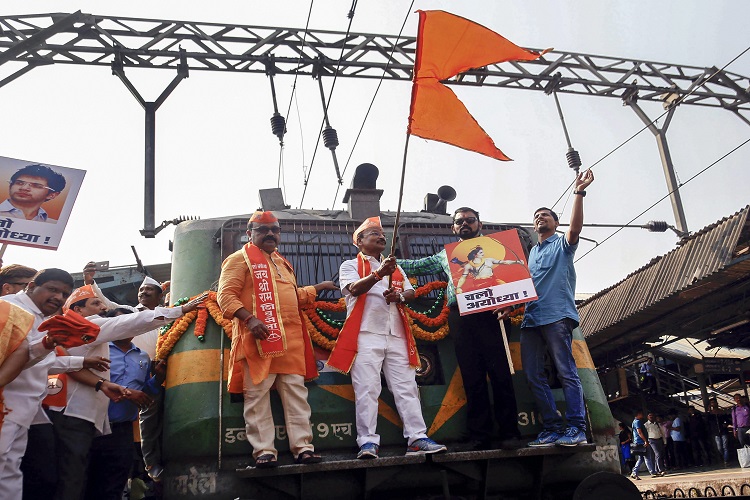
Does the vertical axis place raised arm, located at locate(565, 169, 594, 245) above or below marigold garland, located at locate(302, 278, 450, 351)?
above

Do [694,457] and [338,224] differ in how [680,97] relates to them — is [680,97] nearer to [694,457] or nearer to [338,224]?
[694,457]

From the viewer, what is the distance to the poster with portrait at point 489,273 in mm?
5320

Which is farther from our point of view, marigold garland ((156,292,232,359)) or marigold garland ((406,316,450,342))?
marigold garland ((406,316,450,342))

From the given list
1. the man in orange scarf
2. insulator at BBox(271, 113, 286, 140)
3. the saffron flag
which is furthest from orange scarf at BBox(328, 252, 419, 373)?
insulator at BBox(271, 113, 286, 140)

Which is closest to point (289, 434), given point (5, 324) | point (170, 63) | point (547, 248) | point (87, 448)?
point (87, 448)

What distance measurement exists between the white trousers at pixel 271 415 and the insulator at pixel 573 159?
11047 mm

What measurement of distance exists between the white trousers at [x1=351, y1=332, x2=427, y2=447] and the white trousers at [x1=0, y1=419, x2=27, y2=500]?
211cm

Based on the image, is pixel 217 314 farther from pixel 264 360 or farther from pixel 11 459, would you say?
pixel 11 459

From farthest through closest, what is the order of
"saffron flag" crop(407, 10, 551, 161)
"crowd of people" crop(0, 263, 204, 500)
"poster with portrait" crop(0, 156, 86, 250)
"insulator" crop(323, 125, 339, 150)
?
"insulator" crop(323, 125, 339, 150) → "poster with portrait" crop(0, 156, 86, 250) → "saffron flag" crop(407, 10, 551, 161) → "crowd of people" crop(0, 263, 204, 500)

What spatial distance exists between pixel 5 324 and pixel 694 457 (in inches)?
667

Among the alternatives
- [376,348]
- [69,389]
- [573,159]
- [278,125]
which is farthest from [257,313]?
[573,159]

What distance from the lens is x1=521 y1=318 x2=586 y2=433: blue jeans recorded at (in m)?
4.96

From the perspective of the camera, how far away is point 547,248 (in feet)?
18.6

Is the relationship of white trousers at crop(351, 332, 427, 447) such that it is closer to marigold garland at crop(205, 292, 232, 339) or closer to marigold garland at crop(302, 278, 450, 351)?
marigold garland at crop(302, 278, 450, 351)
